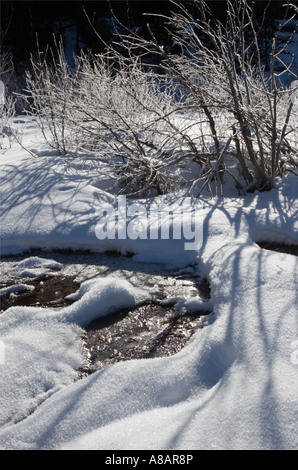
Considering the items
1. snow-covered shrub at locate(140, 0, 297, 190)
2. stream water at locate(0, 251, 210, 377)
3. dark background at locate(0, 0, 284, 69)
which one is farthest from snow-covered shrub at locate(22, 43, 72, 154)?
dark background at locate(0, 0, 284, 69)

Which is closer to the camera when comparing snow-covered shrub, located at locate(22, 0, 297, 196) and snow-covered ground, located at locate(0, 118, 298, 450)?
snow-covered ground, located at locate(0, 118, 298, 450)

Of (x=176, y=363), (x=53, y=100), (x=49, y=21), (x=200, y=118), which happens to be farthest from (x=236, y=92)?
(x=49, y=21)

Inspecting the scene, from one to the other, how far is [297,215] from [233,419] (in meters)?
2.80

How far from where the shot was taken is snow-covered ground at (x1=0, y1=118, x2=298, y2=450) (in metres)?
2.10

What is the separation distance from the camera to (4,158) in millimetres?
7168

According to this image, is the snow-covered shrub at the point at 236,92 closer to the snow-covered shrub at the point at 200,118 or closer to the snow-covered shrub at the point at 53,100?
the snow-covered shrub at the point at 200,118

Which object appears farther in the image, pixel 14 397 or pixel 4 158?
pixel 4 158

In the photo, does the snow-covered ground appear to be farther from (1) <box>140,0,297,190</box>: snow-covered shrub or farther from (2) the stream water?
(1) <box>140,0,297,190</box>: snow-covered shrub

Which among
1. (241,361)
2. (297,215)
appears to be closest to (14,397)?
(241,361)

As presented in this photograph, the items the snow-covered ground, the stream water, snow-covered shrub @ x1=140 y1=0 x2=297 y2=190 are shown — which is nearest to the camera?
the snow-covered ground

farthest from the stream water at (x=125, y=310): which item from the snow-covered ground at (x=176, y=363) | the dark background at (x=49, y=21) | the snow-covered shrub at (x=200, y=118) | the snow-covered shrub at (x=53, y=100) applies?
the dark background at (x=49, y=21)

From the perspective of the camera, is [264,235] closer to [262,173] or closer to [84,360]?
[262,173]

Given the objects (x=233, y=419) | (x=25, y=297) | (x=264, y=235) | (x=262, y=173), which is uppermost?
(x=262, y=173)
